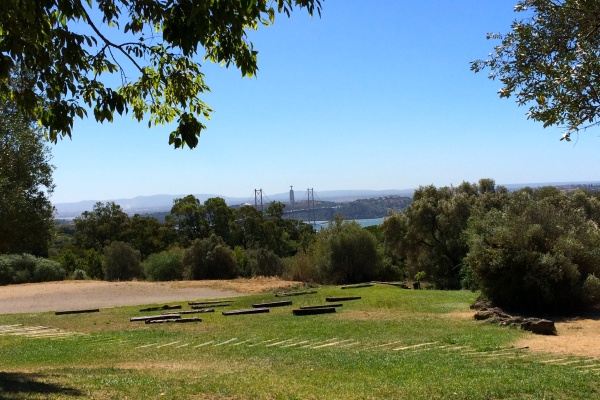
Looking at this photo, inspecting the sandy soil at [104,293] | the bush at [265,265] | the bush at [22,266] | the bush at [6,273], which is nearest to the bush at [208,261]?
the bush at [265,265]

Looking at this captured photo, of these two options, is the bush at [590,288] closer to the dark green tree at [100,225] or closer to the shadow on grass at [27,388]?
A: the shadow on grass at [27,388]

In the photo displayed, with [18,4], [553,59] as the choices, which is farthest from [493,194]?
[18,4]

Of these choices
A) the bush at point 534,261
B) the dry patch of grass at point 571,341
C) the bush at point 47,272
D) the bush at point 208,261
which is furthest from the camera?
the bush at point 208,261

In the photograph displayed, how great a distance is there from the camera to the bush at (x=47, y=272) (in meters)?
37.0

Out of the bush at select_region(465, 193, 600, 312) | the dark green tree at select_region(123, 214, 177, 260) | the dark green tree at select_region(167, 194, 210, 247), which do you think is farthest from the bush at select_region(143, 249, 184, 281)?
the bush at select_region(465, 193, 600, 312)

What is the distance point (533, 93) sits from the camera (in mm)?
6477

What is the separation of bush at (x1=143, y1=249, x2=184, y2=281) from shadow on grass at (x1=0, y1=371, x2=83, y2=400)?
33.2 meters

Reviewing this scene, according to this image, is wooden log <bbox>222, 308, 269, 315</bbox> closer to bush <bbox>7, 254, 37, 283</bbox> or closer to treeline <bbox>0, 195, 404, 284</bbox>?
treeline <bbox>0, 195, 404, 284</bbox>

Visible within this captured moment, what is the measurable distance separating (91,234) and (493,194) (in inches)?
1573

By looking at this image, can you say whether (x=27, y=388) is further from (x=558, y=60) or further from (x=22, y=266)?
(x=22, y=266)

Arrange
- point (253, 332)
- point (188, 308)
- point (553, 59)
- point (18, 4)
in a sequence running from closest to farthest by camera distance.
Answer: point (18, 4)
point (553, 59)
point (253, 332)
point (188, 308)

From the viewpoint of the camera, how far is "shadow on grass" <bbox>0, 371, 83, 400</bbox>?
6509 millimetres

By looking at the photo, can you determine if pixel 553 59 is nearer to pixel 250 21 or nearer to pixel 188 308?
pixel 250 21

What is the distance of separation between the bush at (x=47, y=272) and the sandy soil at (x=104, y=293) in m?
3.24
